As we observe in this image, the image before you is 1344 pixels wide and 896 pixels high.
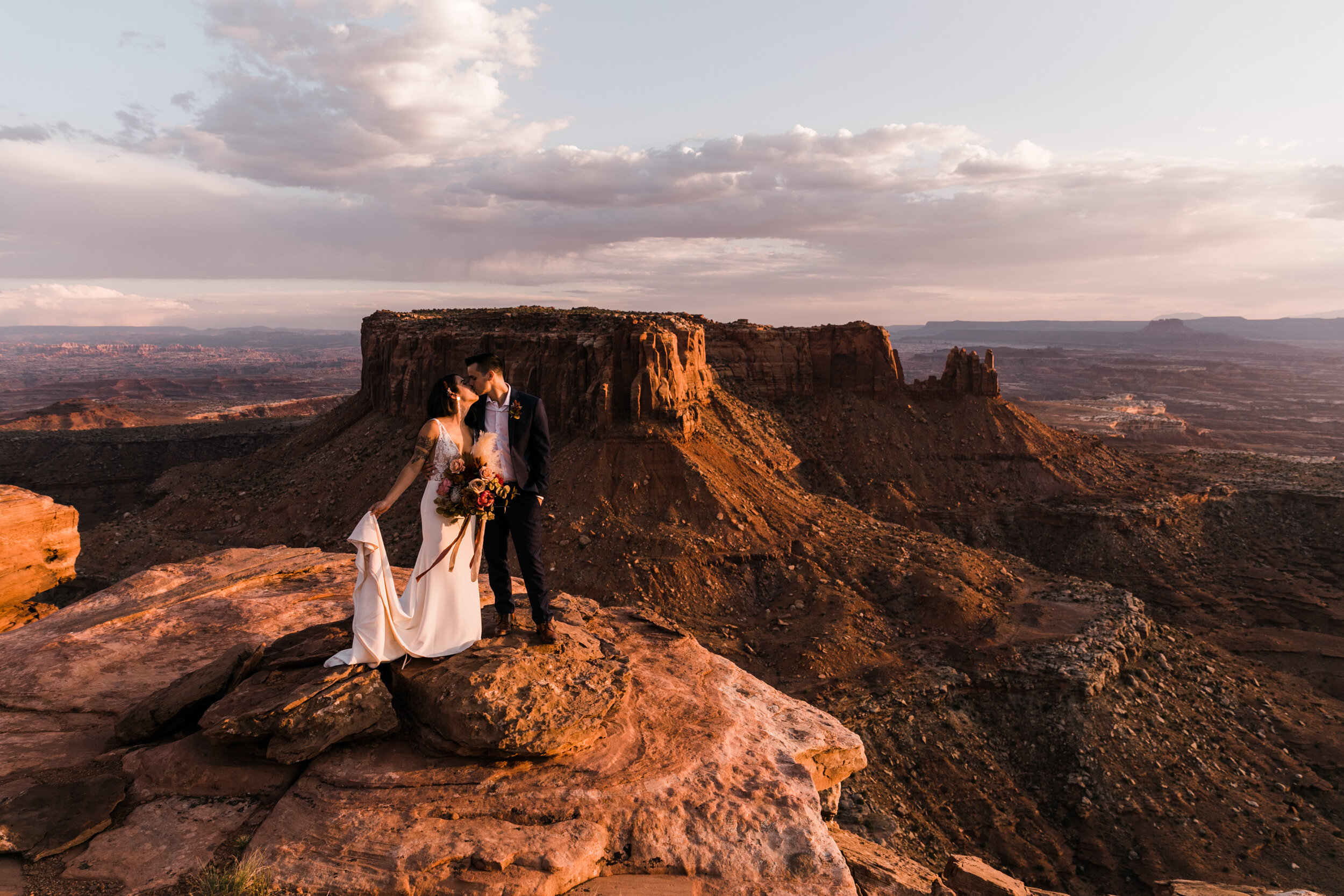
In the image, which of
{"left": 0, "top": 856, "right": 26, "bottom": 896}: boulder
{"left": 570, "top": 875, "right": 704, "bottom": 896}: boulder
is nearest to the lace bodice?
{"left": 570, "top": 875, "right": 704, "bottom": 896}: boulder

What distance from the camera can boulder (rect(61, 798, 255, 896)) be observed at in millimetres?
5207

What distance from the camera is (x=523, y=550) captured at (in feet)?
26.0

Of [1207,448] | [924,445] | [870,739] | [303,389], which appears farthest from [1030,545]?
[303,389]

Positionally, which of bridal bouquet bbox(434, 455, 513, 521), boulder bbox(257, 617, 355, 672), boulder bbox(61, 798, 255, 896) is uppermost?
bridal bouquet bbox(434, 455, 513, 521)

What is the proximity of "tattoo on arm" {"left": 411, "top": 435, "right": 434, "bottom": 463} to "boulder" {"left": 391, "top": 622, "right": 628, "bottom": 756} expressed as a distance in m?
2.37

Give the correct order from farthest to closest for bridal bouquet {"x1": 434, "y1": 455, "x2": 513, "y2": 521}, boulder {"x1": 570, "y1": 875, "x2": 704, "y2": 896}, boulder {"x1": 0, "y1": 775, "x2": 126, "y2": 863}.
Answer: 1. bridal bouquet {"x1": 434, "y1": 455, "x2": 513, "y2": 521}
2. boulder {"x1": 570, "y1": 875, "x2": 704, "y2": 896}
3. boulder {"x1": 0, "y1": 775, "x2": 126, "y2": 863}

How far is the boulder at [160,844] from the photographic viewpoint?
17.1ft

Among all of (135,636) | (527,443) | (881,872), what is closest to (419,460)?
(527,443)

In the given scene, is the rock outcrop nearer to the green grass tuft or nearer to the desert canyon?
the desert canyon

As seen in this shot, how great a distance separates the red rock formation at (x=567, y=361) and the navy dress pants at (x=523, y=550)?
2453 cm

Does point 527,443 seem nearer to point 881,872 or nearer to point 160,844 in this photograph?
point 160,844

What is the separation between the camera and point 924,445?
45.0 metres

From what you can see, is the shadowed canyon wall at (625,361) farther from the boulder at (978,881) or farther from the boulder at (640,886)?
the boulder at (640,886)

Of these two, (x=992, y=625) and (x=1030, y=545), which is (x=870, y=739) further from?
(x=1030, y=545)
